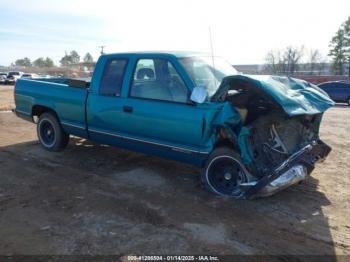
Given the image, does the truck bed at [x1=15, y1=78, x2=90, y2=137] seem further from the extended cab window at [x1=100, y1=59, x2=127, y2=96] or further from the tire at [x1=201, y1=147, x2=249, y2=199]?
the tire at [x1=201, y1=147, x2=249, y2=199]

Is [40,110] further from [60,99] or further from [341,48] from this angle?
[341,48]

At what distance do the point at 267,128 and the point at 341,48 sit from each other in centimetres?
6174

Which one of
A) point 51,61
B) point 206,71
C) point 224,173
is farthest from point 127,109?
point 51,61

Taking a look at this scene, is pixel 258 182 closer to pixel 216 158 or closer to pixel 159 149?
pixel 216 158

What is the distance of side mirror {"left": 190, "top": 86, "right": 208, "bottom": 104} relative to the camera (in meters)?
4.92

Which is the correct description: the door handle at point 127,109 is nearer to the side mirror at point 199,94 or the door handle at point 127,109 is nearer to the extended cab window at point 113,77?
the extended cab window at point 113,77

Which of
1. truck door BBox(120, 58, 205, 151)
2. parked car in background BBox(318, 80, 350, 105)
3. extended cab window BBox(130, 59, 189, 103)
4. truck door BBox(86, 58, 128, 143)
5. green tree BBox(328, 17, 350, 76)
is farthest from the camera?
green tree BBox(328, 17, 350, 76)

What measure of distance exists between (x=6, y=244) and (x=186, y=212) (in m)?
1.98

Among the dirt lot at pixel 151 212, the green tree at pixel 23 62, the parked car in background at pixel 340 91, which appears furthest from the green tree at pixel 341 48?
the green tree at pixel 23 62

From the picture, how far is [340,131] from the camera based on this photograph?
34.1ft

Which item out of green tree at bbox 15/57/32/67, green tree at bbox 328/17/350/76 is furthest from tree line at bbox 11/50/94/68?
green tree at bbox 328/17/350/76

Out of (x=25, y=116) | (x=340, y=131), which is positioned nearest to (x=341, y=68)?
(x=340, y=131)

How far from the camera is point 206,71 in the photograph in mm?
5594

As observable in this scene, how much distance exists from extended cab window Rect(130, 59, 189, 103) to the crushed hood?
1.86 ft
